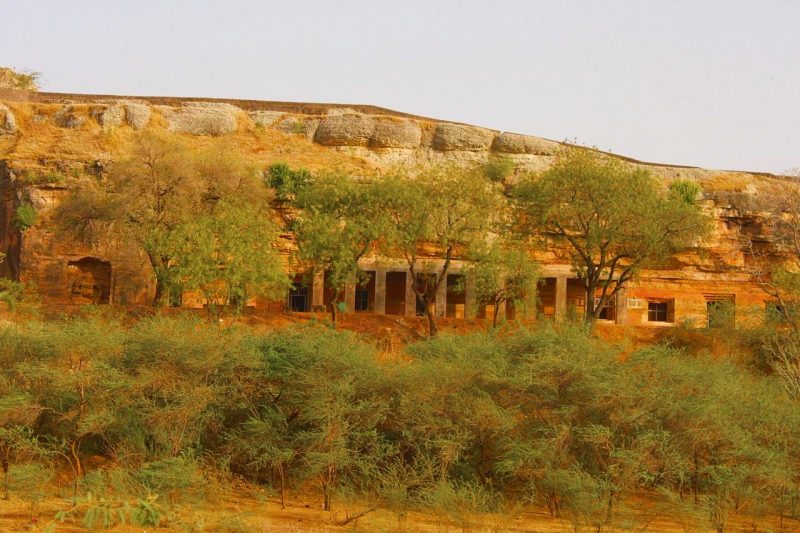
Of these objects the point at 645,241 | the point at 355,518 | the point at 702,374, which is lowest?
the point at 355,518

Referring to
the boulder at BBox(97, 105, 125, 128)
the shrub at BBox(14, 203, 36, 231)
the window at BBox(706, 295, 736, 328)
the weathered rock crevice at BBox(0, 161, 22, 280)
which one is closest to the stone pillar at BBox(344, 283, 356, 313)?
the shrub at BBox(14, 203, 36, 231)

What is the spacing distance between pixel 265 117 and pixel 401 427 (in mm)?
30118

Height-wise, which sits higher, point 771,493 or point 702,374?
point 702,374

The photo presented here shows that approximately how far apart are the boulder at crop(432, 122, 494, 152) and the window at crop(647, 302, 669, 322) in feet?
35.0

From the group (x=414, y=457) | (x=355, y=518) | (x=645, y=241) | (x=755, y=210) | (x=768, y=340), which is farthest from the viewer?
(x=755, y=210)

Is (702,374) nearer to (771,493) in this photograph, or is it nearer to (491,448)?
(771,493)

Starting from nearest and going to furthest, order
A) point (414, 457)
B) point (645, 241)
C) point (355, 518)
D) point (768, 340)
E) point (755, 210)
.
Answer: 1. point (355, 518)
2. point (414, 457)
3. point (768, 340)
4. point (645, 241)
5. point (755, 210)

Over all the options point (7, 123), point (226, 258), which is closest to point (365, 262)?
point (226, 258)

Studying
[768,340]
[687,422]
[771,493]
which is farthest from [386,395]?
[768,340]

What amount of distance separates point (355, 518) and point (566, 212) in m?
15.0

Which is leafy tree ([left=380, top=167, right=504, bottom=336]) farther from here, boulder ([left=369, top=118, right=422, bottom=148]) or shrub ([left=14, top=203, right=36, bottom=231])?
boulder ([left=369, top=118, right=422, bottom=148])

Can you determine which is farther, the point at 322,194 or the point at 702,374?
the point at 322,194

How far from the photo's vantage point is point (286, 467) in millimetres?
14148

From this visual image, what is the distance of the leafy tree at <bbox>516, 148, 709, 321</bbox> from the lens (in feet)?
83.6
